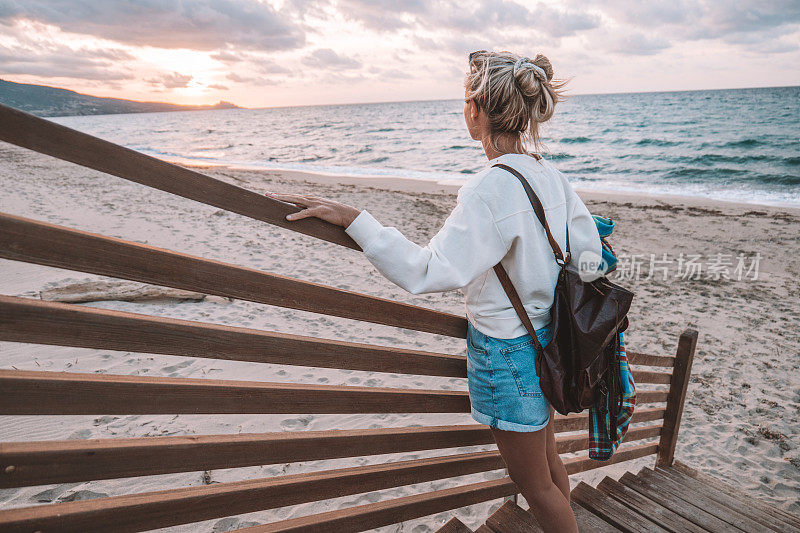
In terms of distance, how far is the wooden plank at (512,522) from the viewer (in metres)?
2.07

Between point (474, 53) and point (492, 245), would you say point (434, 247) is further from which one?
point (474, 53)

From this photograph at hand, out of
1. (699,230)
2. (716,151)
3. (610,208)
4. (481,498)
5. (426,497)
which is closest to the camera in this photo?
(426,497)

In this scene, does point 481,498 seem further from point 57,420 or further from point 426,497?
point 57,420

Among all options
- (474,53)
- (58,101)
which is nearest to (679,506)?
(474,53)

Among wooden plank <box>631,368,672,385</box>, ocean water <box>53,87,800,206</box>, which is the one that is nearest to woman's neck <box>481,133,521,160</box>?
wooden plank <box>631,368,672,385</box>

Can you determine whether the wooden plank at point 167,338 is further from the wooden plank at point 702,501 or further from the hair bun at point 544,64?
the wooden plank at point 702,501

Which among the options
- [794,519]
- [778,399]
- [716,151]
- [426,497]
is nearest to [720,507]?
[794,519]

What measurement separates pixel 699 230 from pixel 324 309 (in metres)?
12.4

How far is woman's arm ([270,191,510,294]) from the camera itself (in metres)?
1.26

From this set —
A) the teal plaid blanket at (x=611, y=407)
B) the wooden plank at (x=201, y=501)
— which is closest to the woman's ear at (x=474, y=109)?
the teal plaid blanket at (x=611, y=407)

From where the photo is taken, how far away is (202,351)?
1145 millimetres

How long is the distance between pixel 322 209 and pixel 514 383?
84 cm

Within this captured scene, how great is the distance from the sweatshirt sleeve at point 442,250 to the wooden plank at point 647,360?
1.41 meters

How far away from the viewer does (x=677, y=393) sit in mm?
3176
